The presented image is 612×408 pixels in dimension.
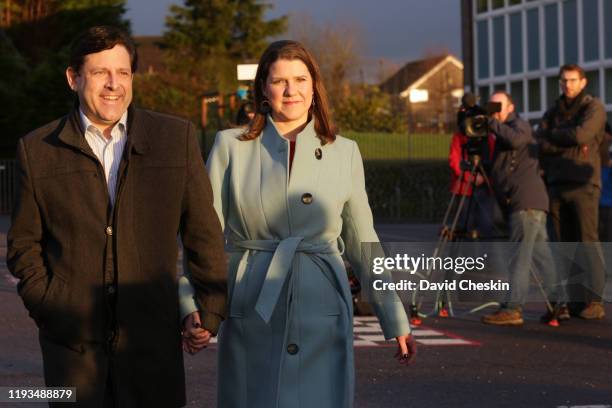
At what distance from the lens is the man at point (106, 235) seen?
4.35m

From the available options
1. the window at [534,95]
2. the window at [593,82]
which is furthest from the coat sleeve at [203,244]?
the window at [534,95]

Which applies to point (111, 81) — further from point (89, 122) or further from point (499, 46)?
point (499, 46)

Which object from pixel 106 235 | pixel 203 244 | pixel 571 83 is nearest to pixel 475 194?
pixel 571 83

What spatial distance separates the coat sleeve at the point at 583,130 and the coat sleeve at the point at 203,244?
757 centimetres

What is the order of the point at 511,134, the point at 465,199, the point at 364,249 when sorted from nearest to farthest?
the point at 364,249
the point at 511,134
the point at 465,199

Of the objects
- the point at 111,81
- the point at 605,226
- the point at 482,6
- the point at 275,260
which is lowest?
the point at 605,226

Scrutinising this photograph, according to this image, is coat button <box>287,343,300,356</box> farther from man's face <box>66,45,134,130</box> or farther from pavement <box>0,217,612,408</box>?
pavement <box>0,217,612,408</box>

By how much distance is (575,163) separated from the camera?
39.3 feet

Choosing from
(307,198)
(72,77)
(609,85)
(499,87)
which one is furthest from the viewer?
(499,87)

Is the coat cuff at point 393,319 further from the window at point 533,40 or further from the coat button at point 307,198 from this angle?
the window at point 533,40

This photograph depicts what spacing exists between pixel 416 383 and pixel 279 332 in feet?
12.9

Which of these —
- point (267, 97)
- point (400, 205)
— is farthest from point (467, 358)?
point (400, 205)

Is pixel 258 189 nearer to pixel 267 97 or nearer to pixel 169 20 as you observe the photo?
pixel 267 97

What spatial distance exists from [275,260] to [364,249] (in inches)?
15.0
